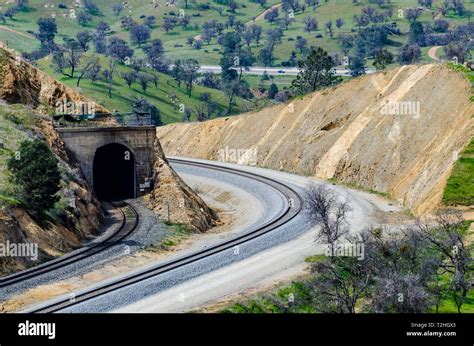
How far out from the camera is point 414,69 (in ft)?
279

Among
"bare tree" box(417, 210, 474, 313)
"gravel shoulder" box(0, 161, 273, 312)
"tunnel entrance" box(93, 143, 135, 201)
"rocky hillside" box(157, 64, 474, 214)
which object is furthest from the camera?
"tunnel entrance" box(93, 143, 135, 201)

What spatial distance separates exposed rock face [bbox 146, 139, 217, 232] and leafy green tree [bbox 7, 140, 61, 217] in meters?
11.1

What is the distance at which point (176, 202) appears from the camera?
62.5m

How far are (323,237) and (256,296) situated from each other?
36.6ft

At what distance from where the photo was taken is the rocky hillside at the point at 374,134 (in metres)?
67.9

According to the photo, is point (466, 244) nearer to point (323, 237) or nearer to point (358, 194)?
point (323, 237)

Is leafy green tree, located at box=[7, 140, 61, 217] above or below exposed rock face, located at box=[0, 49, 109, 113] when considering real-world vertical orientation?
below

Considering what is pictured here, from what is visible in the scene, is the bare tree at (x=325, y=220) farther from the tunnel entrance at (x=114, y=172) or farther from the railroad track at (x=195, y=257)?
the tunnel entrance at (x=114, y=172)

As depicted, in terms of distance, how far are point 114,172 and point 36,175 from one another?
19.2 m

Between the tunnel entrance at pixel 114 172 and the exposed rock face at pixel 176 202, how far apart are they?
7.91ft

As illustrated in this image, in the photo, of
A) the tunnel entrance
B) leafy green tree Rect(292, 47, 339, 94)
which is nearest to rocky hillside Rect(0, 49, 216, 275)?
the tunnel entrance

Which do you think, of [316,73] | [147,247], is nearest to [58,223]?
[147,247]

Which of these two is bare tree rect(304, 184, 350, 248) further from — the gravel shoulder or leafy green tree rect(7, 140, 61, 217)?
leafy green tree rect(7, 140, 61, 217)

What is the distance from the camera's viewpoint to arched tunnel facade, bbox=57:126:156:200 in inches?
2534
